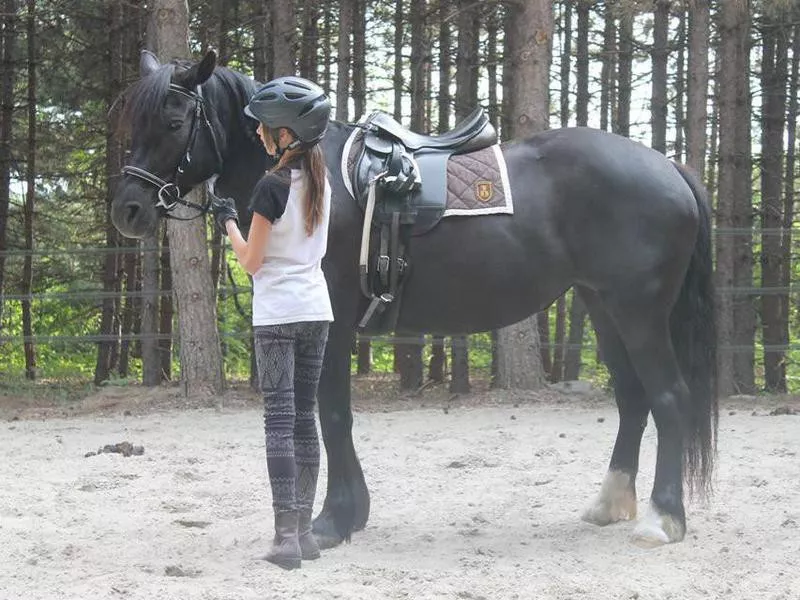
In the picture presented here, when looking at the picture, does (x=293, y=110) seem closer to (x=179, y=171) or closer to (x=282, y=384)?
(x=179, y=171)

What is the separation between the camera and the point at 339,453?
4.16 metres

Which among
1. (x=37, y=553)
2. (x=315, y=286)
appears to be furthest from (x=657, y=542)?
(x=37, y=553)

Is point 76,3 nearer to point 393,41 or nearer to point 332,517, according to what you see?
point 393,41

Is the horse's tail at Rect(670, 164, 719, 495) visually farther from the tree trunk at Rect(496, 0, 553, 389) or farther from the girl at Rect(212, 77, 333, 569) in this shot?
the tree trunk at Rect(496, 0, 553, 389)

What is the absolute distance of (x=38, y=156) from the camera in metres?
14.7

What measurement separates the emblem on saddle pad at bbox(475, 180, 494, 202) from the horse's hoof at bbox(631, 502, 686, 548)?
159cm

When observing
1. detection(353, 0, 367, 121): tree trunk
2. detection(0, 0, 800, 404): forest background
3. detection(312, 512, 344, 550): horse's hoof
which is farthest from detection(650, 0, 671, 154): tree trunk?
detection(312, 512, 344, 550): horse's hoof

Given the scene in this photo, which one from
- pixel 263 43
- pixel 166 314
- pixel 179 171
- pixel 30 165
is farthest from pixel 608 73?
pixel 179 171

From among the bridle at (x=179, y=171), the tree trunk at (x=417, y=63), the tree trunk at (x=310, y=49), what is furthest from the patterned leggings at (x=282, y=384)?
the tree trunk at (x=310, y=49)

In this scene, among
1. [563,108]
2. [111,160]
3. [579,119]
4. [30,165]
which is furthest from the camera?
[563,108]

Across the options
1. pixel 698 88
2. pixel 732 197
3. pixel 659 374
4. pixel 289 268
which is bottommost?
pixel 659 374

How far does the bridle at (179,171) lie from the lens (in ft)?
12.4

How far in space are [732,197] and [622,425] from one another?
272 inches

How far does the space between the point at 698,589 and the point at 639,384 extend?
1342 millimetres
